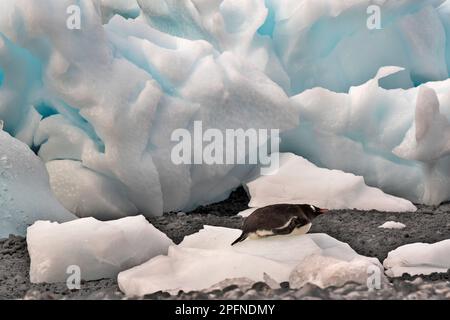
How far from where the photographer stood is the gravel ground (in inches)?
115

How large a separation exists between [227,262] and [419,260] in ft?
2.88

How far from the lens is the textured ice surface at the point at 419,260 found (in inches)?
146

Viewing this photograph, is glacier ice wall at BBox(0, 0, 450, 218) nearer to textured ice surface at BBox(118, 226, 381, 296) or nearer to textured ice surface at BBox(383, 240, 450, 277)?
textured ice surface at BBox(118, 226, 381, 296)

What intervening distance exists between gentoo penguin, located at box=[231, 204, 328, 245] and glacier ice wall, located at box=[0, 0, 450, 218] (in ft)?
4.20

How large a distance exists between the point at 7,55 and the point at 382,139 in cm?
239

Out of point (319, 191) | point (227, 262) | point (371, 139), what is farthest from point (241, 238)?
point (371, 139)

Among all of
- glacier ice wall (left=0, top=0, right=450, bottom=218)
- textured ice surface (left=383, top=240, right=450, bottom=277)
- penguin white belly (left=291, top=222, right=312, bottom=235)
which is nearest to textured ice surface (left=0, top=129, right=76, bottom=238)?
glacier ice wall (left=0, top=0, right=450, bottom=218)

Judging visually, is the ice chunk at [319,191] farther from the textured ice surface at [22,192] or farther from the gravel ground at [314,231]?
the textured ice surface at [22,192]

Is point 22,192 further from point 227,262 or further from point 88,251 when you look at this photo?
point 227,262

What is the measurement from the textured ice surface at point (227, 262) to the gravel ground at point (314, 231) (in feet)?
0.38

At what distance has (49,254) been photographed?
12.5 ft

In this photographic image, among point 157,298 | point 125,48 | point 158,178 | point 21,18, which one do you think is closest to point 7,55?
point 21,18

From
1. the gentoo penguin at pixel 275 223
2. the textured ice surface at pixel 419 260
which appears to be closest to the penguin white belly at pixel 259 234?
the gentoo penguin at pixel 275 223

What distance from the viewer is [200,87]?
5.14 meters
